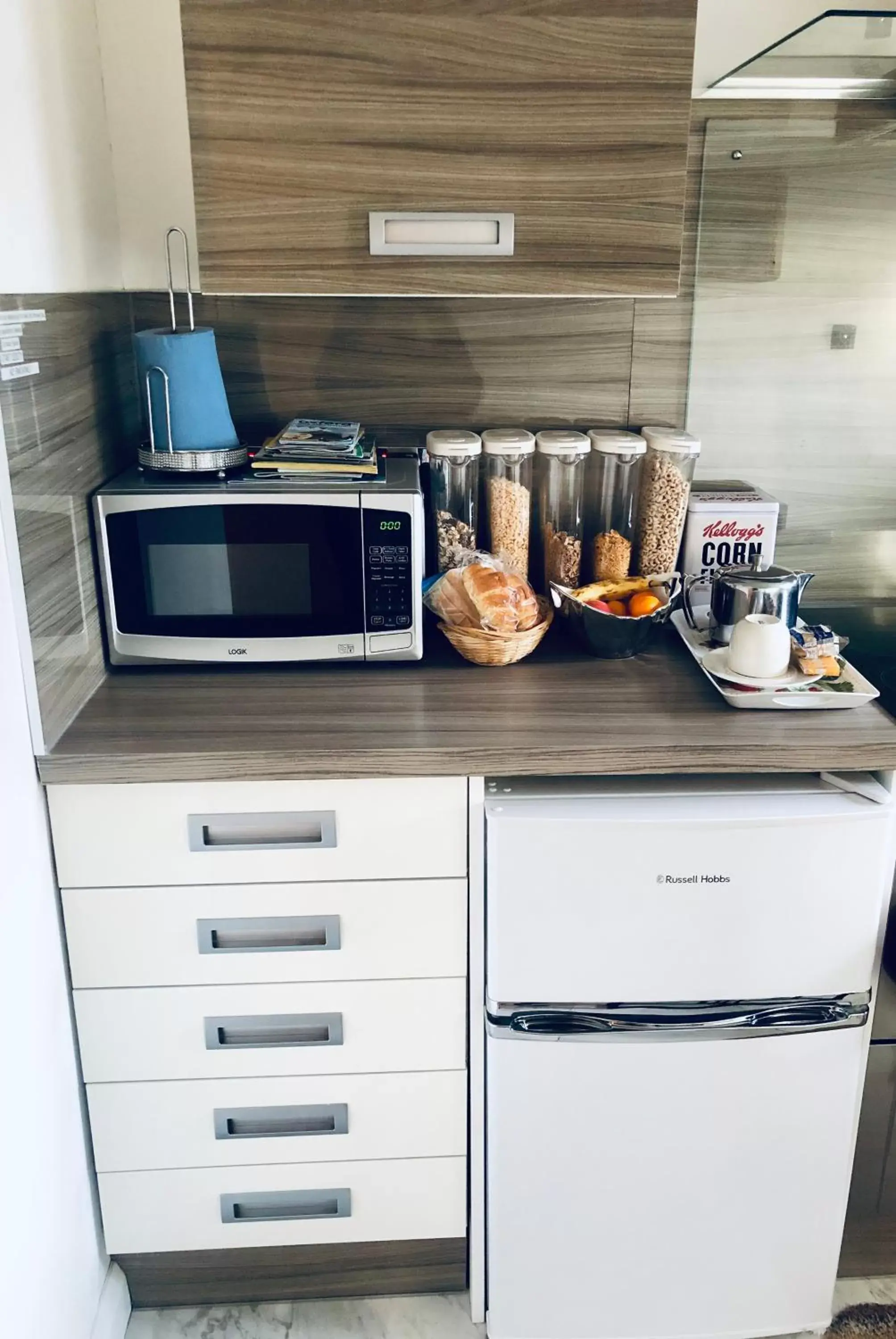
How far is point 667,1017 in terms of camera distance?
1.49m

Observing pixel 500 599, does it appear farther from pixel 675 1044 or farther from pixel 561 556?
pixel 675 1044

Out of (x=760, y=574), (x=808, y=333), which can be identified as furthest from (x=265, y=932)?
(x=808, y=333)

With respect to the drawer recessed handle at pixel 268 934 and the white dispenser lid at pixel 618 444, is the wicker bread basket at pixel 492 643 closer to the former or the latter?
the white dispenser lid at pixel 618 444

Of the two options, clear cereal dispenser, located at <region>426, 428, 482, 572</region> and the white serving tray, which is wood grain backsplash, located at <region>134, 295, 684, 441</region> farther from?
the white serving tray

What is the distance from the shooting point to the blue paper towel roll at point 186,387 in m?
1.60

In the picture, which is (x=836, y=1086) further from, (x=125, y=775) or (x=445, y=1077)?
(x=125, y=775)

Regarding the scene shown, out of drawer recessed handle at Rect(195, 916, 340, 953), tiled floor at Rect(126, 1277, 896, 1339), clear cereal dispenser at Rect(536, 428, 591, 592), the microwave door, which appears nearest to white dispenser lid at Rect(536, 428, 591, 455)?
clear cereal dispenser at Rect(536, 428, 591, 592)

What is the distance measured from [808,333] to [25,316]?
1285 mm

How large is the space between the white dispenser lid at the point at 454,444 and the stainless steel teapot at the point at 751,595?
0.44 m

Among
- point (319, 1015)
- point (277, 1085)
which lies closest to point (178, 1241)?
point (277, 1085)

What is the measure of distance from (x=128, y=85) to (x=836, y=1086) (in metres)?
1.89

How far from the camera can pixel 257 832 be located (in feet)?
4.75

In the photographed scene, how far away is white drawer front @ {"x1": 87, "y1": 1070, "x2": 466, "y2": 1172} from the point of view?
155cm

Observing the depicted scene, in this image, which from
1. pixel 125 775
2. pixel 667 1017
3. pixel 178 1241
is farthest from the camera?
pixel 178 1241
